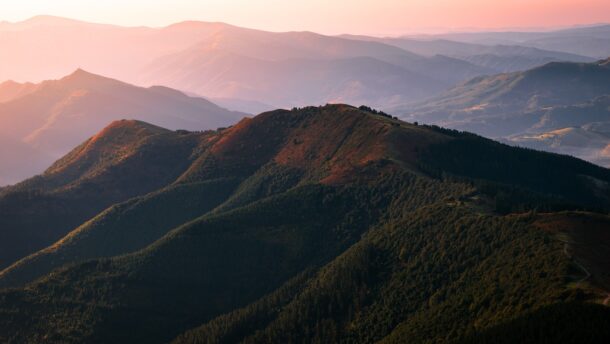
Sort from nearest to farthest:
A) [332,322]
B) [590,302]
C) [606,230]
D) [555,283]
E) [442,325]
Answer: [590,302]
[555,283]
[442,325]
[606,230]
[332,322]

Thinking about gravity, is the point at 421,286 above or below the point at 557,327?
below

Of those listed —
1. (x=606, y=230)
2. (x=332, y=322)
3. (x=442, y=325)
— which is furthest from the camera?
(x=332, y=322)

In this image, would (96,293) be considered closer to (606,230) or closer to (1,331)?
(1,331)

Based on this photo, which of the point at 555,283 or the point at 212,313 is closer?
the point at 555,283

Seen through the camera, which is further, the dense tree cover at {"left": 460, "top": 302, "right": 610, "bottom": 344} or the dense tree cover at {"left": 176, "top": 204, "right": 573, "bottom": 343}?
the dense tree cover at {"left": 176, "top": 204, "right": 573, "bottom": 343}

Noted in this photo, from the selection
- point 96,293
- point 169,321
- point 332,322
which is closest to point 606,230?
point 332,322

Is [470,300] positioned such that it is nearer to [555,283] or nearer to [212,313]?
[555,283]

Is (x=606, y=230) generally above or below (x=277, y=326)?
above

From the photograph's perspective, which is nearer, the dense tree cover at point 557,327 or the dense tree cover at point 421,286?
the dense tree cover at point 557,327

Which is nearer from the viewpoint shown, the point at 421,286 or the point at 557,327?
the point at 557,327

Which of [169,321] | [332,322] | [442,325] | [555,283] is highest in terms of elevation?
[555,283]
